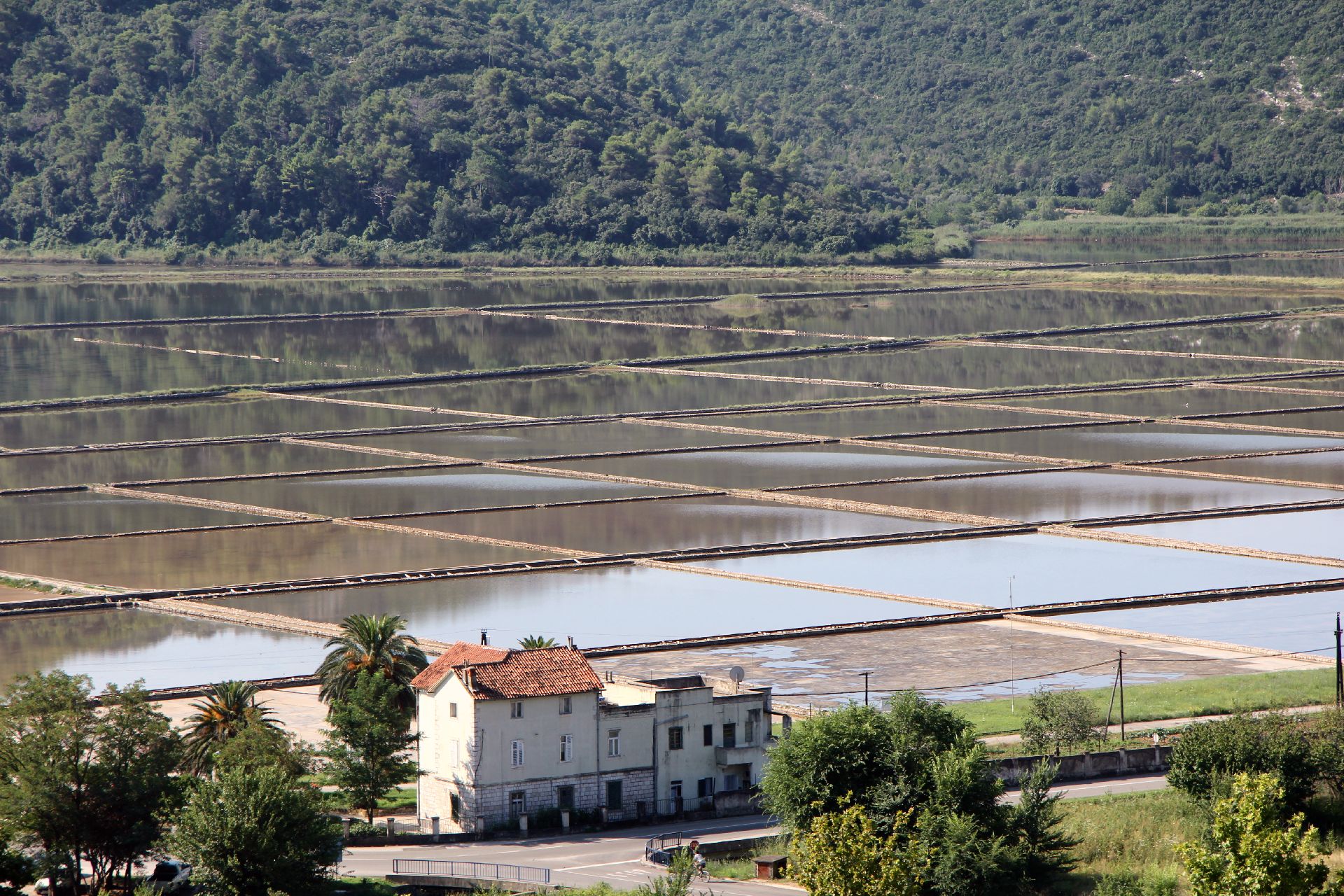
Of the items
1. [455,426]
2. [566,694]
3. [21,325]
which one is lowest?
[566,694]

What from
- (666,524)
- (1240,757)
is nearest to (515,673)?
(1240,757)

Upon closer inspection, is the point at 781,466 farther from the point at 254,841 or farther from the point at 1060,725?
the point at 254,841

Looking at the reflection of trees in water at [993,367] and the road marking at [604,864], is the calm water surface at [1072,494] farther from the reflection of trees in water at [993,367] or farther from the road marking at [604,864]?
the road marking at [604,864]

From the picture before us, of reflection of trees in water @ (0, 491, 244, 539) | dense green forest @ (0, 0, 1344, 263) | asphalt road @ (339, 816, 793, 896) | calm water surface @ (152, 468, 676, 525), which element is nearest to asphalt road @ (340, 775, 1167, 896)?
asphalt road @ (339, 816, 793, 896)

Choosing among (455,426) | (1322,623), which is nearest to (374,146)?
(455,426)

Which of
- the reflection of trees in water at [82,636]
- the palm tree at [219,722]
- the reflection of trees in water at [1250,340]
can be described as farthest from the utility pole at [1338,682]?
the reflection of trees in water at [1250,340]

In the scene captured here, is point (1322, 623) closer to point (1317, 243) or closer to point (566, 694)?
point (566, 694)
